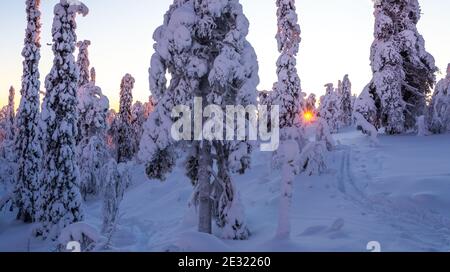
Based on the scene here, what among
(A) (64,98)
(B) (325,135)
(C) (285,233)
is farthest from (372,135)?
(A) (64,98)

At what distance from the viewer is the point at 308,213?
17.6m

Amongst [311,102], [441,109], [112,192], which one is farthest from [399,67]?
[112,192]

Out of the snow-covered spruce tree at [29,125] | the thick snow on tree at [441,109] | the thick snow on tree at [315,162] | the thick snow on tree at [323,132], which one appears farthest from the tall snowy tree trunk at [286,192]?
the thick snow on tree at [441,109]

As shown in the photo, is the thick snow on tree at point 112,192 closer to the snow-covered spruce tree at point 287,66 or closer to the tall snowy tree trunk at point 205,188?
Result: the tall snowy tree trunk at point 205,188

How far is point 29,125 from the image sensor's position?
2550 centimetres

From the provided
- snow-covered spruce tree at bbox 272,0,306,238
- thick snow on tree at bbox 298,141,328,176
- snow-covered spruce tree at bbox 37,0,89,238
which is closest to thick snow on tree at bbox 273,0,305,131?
snow-covered spruce tree at bbox 272,0,306,238

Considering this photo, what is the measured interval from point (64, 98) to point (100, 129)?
1083 centimetres

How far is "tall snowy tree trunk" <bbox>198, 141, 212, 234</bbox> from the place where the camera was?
14594mm

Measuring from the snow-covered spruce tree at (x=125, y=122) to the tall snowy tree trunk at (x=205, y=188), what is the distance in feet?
101

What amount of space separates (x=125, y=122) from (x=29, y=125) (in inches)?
745

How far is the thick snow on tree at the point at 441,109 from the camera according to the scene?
2723 centimetres
